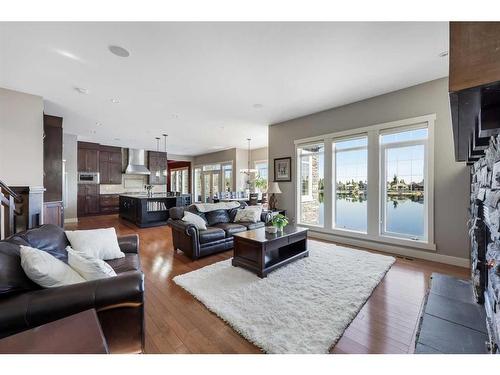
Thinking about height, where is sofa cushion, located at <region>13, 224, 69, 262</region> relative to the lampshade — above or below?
below

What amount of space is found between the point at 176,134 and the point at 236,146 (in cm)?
273

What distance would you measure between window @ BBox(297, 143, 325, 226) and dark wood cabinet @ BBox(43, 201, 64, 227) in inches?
218

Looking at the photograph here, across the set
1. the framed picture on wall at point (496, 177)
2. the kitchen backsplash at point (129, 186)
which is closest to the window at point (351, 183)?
the framed picture on wall at point (496, 177)

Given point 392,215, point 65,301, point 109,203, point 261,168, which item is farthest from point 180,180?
point 65,301

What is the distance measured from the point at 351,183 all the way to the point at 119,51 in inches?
173

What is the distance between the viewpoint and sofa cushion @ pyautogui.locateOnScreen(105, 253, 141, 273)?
199 cm

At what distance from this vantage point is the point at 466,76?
806 mm

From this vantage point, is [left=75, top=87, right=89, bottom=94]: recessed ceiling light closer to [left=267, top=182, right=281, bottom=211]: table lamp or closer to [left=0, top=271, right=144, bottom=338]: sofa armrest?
[left=0, top=271, right=144, bottom=338]: sofa armrest

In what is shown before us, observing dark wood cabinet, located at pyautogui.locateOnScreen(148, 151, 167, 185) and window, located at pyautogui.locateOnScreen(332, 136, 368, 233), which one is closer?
window, located at pyautogui.locateOnScreen(332, 136, 368, 233)

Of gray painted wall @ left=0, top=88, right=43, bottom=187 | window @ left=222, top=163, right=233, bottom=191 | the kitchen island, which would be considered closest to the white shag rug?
gray painted wall @ left=0, top=88, right=43, bottom=187

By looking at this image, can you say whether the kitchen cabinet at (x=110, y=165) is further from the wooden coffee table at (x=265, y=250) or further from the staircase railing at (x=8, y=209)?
the wooden coffee table at (x=265, y=250)

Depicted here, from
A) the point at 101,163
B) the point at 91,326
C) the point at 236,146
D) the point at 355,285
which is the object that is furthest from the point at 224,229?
the point at 101,163

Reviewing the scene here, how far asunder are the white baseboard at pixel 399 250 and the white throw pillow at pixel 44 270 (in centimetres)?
430

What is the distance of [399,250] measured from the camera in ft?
12.0
